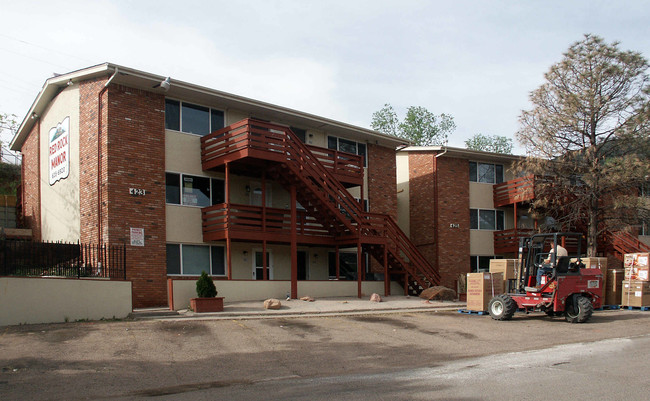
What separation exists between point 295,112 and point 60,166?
8.50 meters

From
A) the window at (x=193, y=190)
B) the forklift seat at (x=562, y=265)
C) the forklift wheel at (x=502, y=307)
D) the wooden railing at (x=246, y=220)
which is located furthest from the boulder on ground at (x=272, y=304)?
the forklift seat at (x=562, y=265)

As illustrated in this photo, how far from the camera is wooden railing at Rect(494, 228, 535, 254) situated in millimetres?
27797

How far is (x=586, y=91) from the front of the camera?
24.0 meters

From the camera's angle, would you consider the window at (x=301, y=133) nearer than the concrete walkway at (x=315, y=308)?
No

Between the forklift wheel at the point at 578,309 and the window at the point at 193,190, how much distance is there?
11525 mm

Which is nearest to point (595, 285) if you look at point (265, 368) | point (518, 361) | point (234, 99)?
point (518, 361)

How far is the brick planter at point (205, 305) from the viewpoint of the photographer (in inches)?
621

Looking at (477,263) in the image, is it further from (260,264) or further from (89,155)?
(89,155)

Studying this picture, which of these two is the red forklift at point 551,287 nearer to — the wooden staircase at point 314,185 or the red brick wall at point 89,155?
the wooden staircase at point 314,185

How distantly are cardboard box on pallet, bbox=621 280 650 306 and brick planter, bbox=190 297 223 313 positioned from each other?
13451mm

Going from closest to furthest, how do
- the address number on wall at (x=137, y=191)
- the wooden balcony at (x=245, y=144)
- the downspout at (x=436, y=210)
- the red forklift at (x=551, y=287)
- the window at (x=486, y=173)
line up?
the red forklift at (x=551, y=287) < the address number on wall at (x=137, y=191) < the wooden balcony at (x=245, y=144) < the downspout at (x=436, y=210) < the window at (x=486, y=173)

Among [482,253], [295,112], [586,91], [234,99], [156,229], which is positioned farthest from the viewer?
[482,253]

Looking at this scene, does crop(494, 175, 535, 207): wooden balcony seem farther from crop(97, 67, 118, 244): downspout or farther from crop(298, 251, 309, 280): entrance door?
crop(97, 67, 118, 244): downspout

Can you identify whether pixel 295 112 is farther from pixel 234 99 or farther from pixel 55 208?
pixel 55 208
